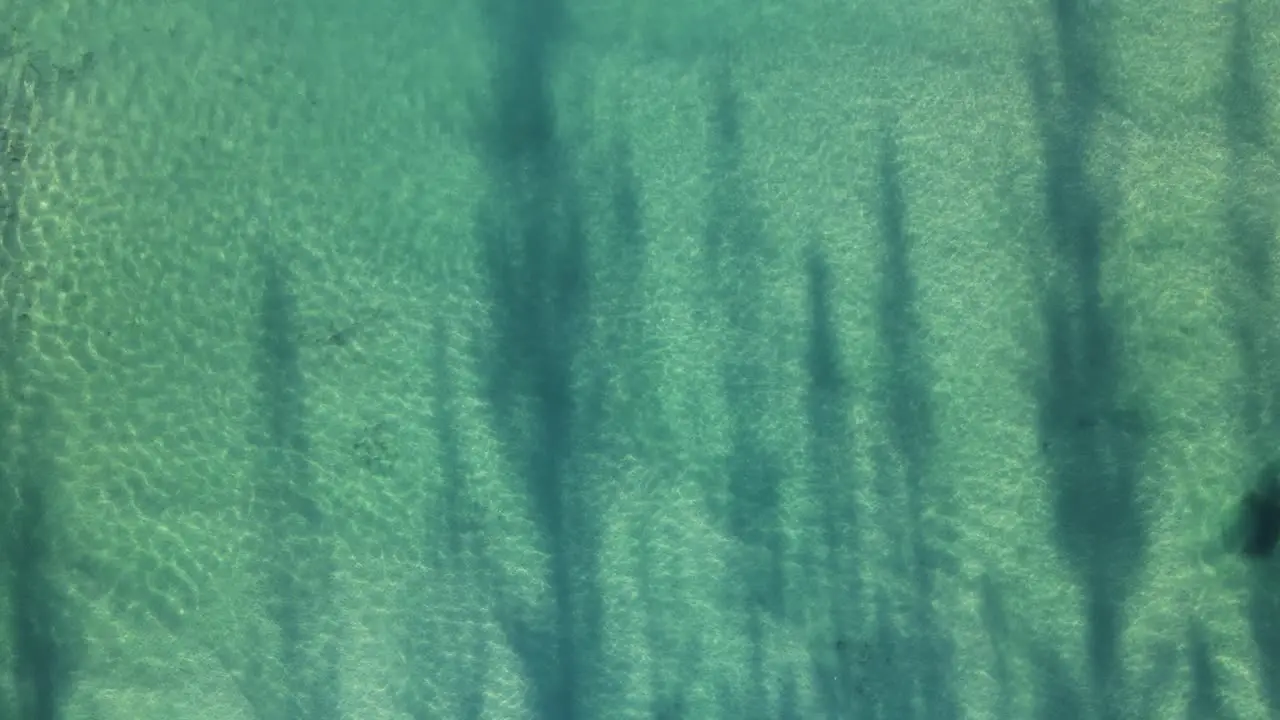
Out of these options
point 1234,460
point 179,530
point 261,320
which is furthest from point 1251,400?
point 179,530

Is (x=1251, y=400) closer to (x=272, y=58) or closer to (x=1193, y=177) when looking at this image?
(x=1193, y=177)

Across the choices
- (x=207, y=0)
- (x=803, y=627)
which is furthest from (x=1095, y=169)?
(x=207, y=0)

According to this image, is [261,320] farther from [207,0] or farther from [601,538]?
[601,538]

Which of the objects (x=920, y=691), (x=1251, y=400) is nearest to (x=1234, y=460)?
(x=1251, y=400)

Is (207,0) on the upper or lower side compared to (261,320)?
upper

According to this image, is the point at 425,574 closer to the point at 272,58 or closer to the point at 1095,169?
the point at 272,58

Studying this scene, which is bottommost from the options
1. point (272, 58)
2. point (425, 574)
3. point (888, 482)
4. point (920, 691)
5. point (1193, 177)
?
point (920, 691)

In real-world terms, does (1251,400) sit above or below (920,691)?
above
